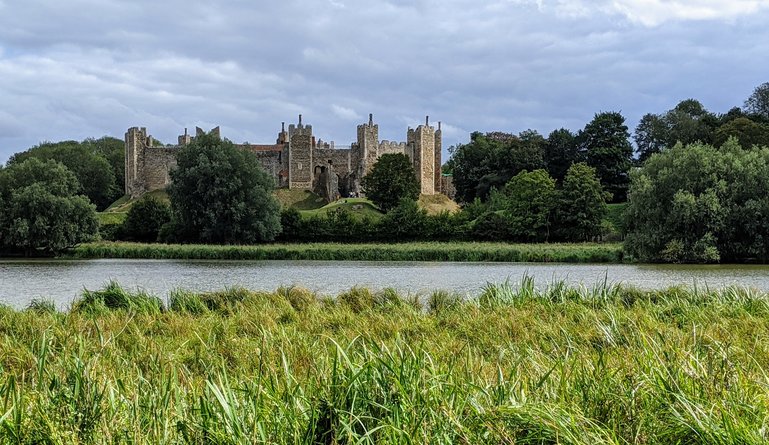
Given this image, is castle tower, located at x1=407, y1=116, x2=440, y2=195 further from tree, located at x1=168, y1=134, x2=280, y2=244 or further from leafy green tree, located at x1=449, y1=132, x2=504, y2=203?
tree, located at x1=168, y1=134, x2=280, y2=244

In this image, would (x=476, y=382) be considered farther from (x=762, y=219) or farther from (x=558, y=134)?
(x=558, y=134)

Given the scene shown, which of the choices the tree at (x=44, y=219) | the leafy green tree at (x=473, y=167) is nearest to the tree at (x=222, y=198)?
the tree at (x=44, y=219)

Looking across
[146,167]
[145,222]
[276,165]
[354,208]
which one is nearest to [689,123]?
[354,208]

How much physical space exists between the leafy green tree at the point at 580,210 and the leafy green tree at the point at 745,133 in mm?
13354

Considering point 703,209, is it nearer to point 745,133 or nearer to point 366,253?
point 366,253

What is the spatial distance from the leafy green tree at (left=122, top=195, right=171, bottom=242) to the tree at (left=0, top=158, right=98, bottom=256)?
33.9 ft

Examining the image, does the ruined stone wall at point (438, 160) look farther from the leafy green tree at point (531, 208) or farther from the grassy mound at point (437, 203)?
the leafy green tree at point (531, 208)

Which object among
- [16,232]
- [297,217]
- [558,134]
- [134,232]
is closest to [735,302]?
[16,232]

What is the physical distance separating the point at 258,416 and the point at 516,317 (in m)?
5.03

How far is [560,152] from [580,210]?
21287 mm

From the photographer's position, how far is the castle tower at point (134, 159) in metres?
64.4

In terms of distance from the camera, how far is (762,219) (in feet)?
93.1

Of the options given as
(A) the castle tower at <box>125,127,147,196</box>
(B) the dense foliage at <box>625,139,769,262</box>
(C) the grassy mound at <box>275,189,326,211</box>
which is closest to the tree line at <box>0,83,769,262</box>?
(B) the dense foliage at <box>625,139,769,262</box>

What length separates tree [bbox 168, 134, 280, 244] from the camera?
41.0m
